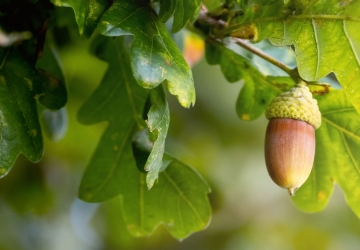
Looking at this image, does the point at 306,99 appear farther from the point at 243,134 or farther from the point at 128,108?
the point at 243,134

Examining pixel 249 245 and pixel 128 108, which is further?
pixel 249 245

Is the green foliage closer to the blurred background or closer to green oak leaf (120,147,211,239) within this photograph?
green oak leaf (120,147,211,239)

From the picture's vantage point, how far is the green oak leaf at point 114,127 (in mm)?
1144

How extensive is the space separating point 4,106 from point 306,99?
20.9 inches

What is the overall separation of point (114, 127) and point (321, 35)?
602mm

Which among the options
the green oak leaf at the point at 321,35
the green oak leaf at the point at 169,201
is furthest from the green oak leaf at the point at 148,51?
the green oak leaf at the point at 169,201

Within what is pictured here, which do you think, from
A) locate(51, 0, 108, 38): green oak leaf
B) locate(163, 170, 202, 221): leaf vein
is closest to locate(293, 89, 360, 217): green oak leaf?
locate(163, 170, 202, 221): leaf vein

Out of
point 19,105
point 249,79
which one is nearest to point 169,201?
point 249,79

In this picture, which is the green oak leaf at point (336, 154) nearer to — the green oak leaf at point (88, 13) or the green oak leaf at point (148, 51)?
the green oak leaf at point (148, 51)

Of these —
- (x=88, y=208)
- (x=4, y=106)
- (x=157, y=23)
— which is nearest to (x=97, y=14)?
(x=157, y=23)

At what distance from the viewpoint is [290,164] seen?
793 millimetres

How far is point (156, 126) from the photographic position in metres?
0.68

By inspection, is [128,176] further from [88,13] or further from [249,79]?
[88,13]

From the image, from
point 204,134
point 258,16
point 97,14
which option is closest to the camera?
point 97,14
